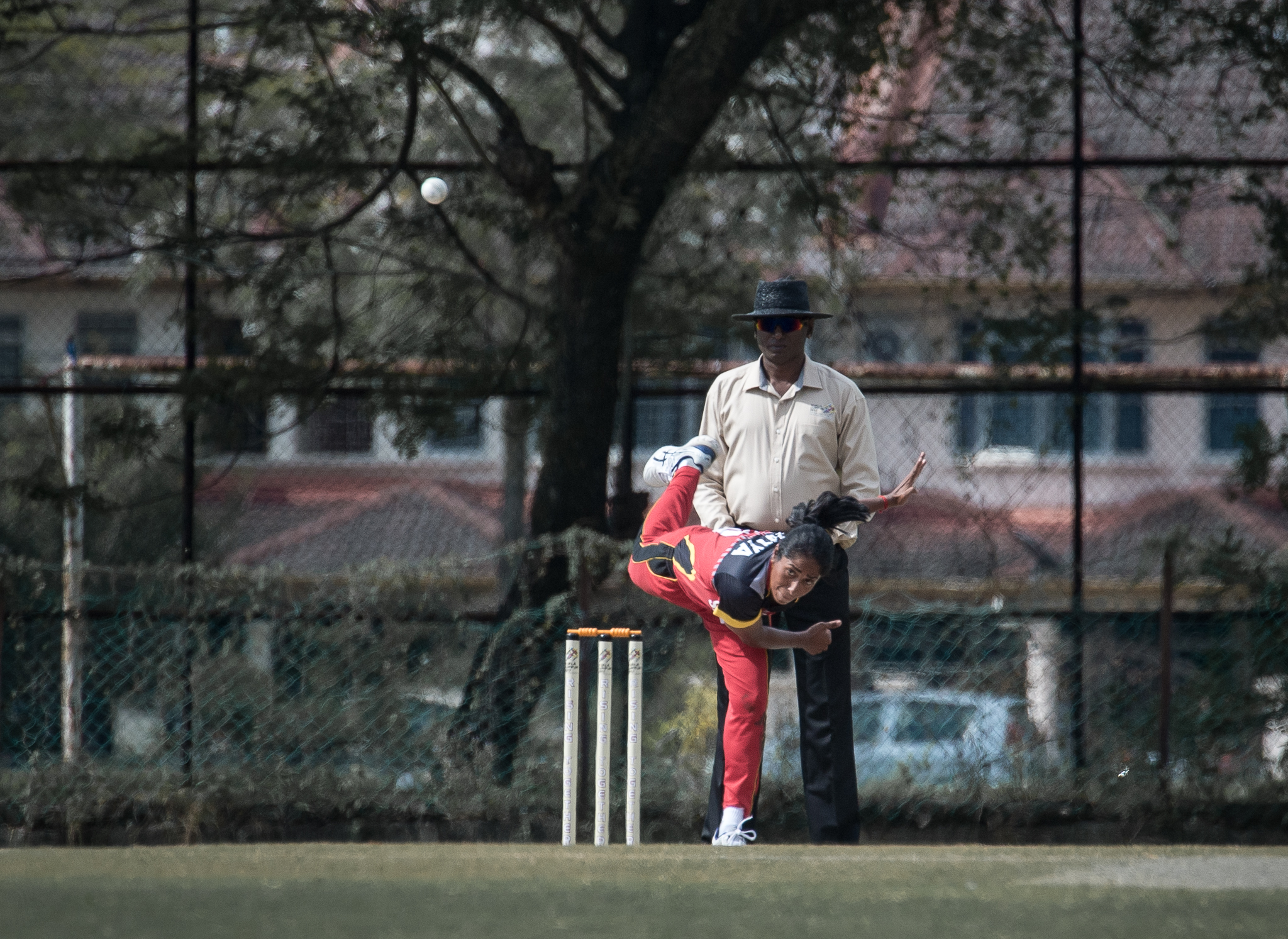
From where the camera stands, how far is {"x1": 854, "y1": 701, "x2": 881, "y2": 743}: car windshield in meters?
6.03

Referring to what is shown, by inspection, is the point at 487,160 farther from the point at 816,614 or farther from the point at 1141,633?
the point at 1141,633

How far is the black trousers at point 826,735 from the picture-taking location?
4.28 meters

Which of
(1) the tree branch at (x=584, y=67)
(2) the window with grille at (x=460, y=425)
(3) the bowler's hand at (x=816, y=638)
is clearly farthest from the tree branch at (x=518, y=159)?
(3) the bowler's hand at (x=816, y=638)

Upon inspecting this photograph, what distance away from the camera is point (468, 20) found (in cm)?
655

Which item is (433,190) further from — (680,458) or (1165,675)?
(1165,675)

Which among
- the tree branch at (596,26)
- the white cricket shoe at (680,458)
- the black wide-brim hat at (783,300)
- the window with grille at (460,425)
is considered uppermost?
the tree branch at (596,26)

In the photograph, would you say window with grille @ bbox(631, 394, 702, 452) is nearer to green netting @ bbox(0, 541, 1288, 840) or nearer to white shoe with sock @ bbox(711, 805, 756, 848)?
green netting @ bbox(0, 541, 1288, 840)

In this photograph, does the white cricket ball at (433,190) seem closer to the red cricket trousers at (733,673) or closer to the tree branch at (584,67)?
the tree branch at (584,67)

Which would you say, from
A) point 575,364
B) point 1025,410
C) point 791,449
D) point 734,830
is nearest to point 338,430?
point 575,364

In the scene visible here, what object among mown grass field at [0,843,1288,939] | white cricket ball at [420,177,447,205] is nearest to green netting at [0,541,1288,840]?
white cricket ball at [420,177,447,205]

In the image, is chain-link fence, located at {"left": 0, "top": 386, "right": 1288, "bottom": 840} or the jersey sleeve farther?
chain-link fence, located at {"left": 0, "top": 386, "right": 1288, "bottom": 840}

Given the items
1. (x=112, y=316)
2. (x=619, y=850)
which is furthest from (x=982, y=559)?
(x=112, y=316)

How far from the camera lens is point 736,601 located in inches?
153

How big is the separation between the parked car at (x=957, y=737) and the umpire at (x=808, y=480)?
1531 millimetres
